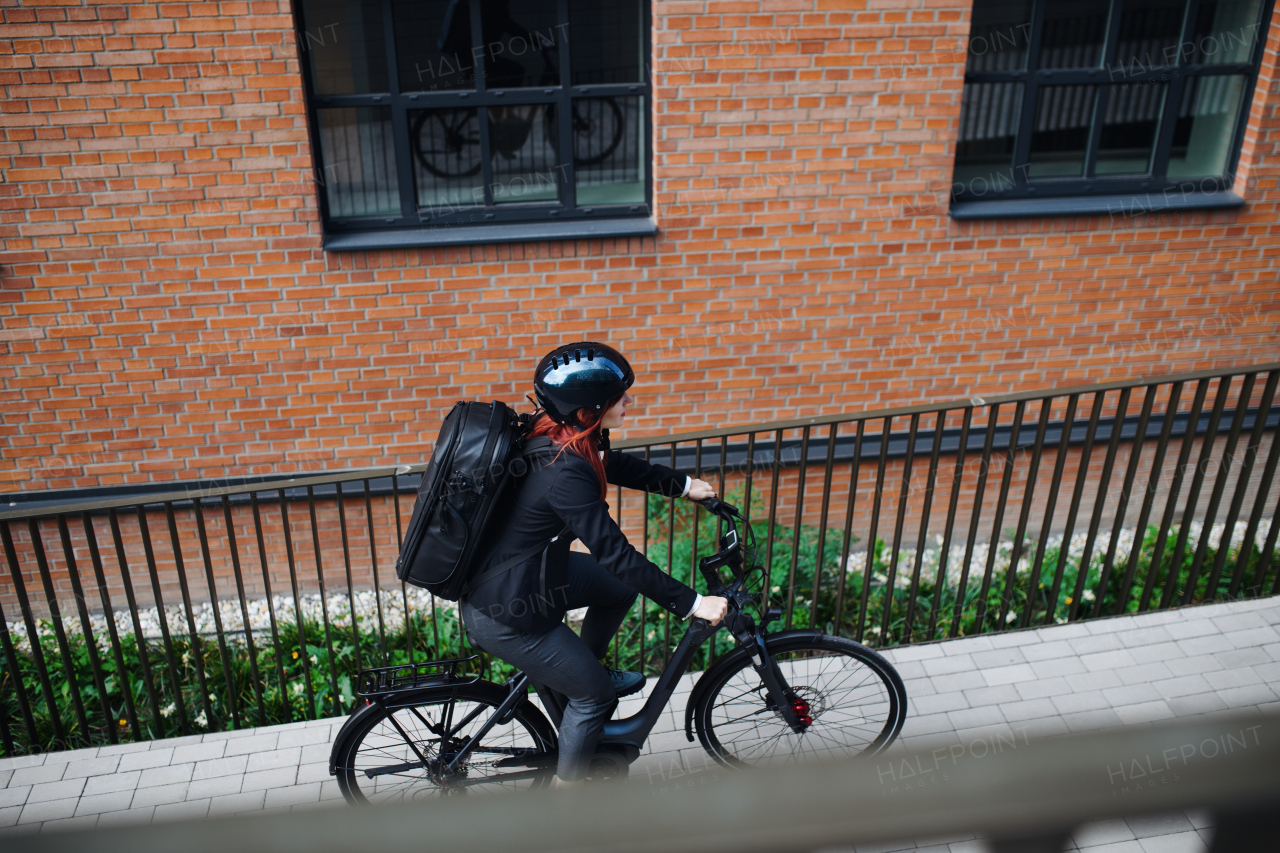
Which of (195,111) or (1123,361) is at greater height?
(195,111)

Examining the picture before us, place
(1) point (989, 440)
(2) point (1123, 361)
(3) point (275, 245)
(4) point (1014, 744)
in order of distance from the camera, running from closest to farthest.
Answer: (4) point (1014, 744) → (1) point (989, 440) → (3) point (275, 245) → (2) point (1123, 361)

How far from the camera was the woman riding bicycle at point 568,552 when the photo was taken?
8.11ft

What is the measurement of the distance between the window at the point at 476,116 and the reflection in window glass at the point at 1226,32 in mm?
3378

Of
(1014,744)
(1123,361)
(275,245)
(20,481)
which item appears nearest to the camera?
(1014,744)

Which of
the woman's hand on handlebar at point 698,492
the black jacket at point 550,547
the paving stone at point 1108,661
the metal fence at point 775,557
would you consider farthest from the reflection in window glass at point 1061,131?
the black jacket at point 550,547

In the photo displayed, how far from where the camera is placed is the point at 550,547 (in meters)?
2.64

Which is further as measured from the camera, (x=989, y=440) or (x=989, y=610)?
(x=989, y=610)

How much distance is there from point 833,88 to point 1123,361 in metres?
2.67

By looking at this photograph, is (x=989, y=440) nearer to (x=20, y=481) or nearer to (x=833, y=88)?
(x=833, y=88)

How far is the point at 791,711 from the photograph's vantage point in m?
3.08

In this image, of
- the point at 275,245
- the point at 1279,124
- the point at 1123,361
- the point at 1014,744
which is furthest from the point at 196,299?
the point at 1279,124

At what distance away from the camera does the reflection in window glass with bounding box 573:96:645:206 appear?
16.9 ft

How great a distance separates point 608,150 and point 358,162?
1.42 m

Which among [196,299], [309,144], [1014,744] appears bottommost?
[196,299]
